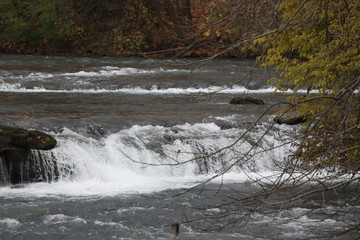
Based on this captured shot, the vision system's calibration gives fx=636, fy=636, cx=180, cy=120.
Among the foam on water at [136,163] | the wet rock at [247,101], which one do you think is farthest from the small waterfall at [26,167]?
the wet rock at [247,101]

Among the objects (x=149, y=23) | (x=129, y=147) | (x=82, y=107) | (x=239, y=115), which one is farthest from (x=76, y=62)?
(x=129, y=147)

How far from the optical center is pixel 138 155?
13336 mm

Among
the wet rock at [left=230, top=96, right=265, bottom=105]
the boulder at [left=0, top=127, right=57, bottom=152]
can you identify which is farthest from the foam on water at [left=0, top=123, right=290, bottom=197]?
the wet rock at [left=230, top=96, right=265, bottom=105]

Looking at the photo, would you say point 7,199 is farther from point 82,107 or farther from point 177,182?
point 82,107

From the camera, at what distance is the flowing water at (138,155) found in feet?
29.2

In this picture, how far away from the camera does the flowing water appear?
29.2ft

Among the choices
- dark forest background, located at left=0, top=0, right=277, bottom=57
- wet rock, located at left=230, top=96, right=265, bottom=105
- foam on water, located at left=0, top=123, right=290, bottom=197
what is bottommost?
foam on water, located at left=0, top=123, right=290, bottom=197

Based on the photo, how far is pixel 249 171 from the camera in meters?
13.4

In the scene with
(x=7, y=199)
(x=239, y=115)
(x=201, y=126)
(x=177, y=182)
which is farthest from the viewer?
(x=239, y=115)

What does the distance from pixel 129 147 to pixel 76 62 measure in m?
15.7

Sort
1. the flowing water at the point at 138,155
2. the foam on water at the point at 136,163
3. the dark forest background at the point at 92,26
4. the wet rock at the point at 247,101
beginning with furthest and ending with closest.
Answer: the dark forest background at the point at 92,26 → the wet rock at the point at 247,101 → the foam on water at the point at 136,163 → the flowing water at the point at 138,155

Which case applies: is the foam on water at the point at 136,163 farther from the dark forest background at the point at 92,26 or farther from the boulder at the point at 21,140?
the dark forest background at the point at 92,26

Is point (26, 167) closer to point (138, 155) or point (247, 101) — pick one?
point (138, 155)

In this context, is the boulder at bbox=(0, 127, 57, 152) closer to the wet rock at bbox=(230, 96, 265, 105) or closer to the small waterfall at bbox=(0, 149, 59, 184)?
the small waterfall at bbox=(0, 149, 59, 184)
